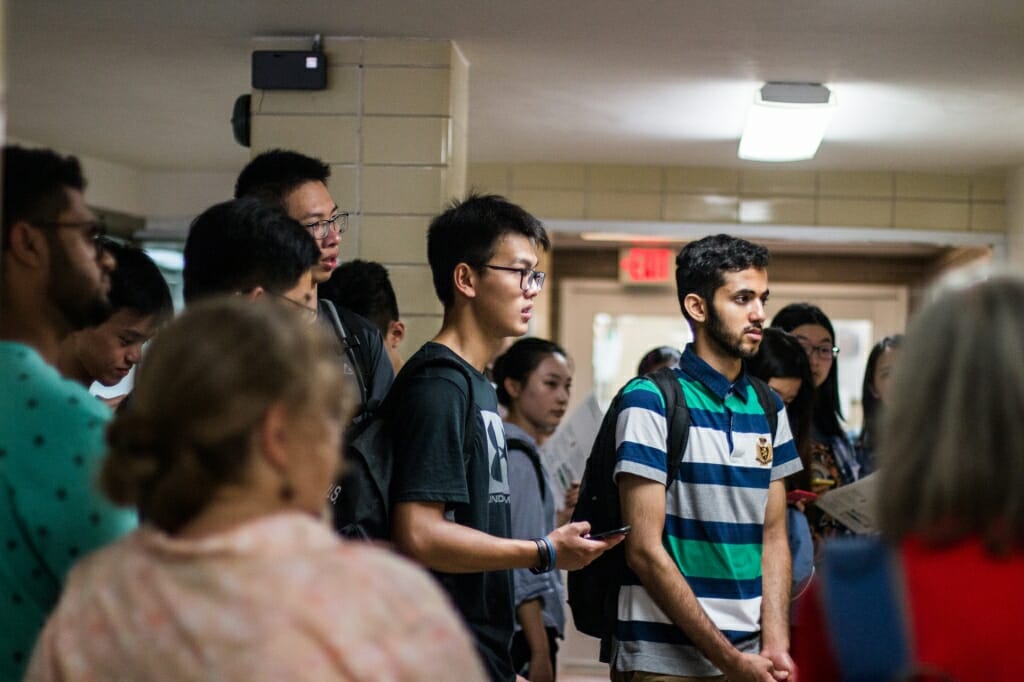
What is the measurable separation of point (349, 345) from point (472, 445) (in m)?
0.64

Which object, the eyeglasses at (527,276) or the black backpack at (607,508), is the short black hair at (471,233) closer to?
the eyeglasses at (527,276)

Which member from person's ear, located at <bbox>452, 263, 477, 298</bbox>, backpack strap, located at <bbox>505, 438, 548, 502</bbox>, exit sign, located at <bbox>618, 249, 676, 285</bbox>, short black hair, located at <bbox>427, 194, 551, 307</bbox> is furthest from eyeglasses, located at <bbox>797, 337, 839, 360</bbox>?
exit sign, located at <bbox>618, 249, 676, 285</bbox>

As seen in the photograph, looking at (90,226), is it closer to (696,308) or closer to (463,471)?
(463,471)

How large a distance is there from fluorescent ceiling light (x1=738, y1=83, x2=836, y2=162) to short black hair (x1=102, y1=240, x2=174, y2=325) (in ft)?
11.0

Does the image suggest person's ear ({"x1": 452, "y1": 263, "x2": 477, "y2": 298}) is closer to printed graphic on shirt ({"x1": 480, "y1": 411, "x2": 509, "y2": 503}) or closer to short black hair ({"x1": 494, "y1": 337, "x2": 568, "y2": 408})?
printed graphic on shirt ({"x1": 480, "y1": 411, "x2": 509, "y2": 503})

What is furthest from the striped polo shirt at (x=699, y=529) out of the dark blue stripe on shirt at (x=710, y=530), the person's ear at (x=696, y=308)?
the person's ear at (x=696, y=308)

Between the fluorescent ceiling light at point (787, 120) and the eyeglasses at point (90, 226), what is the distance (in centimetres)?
396

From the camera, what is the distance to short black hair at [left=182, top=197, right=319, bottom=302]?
6.45ft

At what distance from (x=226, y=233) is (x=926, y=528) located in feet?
3.84

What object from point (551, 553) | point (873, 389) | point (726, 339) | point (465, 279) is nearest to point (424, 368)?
point (465, 279)

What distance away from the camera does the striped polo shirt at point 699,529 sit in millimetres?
2840

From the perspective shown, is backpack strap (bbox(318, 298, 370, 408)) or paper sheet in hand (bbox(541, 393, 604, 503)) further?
paper sheet in hand (bbox(541, 393, 604, 503))

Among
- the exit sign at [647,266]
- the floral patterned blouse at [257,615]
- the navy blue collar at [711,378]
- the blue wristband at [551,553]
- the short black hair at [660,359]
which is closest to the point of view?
the floral patterned blouse at [257,615]

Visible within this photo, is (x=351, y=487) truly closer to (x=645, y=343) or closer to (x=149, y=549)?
(x=149, y=549)
